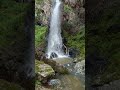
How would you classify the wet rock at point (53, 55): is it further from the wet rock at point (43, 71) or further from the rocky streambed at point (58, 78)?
the wet rock at point (43, 71)

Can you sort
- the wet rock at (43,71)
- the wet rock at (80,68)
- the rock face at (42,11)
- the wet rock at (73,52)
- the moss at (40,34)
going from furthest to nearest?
the rock face at (42,11), the moss at (40,34), the wet rock at (73,52), the wet rock at (80,68), the wet rock at (43,71)

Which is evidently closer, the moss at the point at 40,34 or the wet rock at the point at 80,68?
the wet rock at the point at 80,68

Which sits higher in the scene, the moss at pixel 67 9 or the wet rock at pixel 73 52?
the moss at pixel 67 9

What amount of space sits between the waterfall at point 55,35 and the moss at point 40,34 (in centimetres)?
22

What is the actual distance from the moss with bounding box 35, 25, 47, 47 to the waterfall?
22 centimetres

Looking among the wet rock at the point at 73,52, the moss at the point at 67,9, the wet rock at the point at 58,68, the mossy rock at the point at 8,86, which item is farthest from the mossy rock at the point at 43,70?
the moss at the point at 67,9

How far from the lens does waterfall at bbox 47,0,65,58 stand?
24.2ft

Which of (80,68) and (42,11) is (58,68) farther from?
(42,11)

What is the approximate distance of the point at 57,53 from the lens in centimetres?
734

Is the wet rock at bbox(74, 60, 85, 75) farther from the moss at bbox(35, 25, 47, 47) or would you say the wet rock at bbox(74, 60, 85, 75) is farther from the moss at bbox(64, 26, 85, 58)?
the moss at bbox(35, 25, 47, 47)

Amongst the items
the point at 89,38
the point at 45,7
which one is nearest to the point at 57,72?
the point at 89,38

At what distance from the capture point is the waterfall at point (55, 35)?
737 cm

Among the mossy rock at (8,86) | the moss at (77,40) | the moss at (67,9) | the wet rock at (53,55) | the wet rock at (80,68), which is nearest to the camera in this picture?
the mossy rock at (8,86)

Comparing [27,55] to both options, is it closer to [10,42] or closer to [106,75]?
[10,42]
